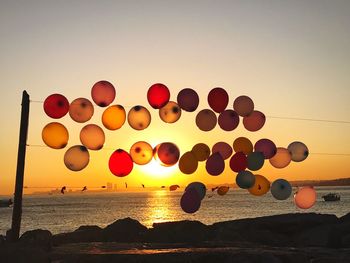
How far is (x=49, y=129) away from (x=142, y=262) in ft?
13.1

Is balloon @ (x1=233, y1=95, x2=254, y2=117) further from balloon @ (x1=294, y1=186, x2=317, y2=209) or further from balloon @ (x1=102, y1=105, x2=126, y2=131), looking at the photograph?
balloon @ (x1=102, y1=105, x2=126, y2=131)

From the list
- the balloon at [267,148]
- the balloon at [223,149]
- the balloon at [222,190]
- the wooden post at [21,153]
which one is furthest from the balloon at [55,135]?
the balloon at [267,148]

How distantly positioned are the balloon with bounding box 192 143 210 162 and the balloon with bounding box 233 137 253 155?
2.99ft

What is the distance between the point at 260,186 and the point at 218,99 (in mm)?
2818

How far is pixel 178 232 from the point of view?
2594 cm

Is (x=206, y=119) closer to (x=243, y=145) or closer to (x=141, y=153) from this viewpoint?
(x=243, y=145)

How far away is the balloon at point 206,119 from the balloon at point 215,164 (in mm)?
770

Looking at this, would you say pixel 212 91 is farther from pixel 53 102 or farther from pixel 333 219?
pixel 333 219

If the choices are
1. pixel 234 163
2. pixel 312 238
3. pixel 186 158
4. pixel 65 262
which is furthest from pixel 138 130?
pixel 312 238

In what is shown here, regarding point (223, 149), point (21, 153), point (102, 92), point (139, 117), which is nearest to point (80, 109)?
point (102, 92)

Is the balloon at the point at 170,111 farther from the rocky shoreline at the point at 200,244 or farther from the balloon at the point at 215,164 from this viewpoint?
A: the rocky shoreline at the point at 200,244

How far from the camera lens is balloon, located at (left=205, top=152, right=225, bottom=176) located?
41.8 feet

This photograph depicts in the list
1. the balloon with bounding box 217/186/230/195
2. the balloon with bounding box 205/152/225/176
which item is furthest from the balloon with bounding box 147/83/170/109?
the balloon with bounding box 217/186/230/195

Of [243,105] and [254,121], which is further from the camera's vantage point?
[254,121]
